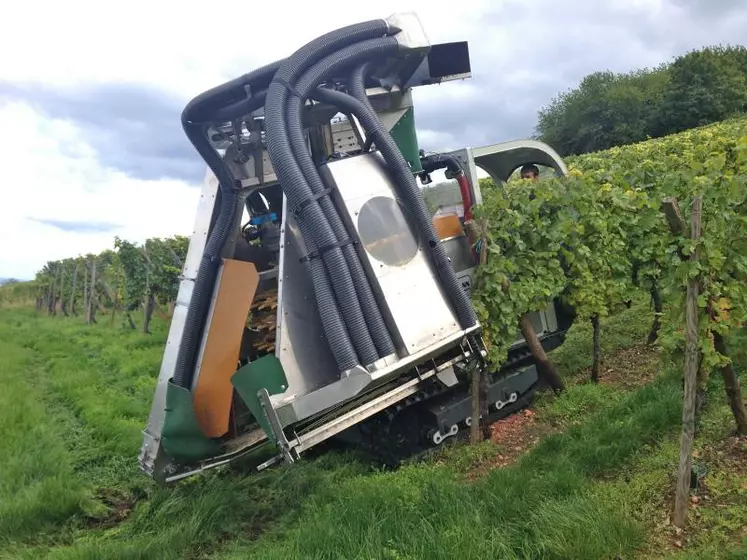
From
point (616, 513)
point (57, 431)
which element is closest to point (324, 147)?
point (616, 513)

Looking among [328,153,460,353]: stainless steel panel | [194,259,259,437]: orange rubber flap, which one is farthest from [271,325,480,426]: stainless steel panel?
[194,259,259,437]: orange rubber flap

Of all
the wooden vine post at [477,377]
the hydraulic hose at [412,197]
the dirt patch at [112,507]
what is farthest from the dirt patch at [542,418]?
the dirt patch at [112,507]

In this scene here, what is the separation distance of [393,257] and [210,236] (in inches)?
68.5

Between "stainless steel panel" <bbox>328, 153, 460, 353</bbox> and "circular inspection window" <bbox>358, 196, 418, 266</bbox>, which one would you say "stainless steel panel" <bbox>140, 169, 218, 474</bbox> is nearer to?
"stainless steel panel" <bbox>328, 153, 460, 353</bbox>

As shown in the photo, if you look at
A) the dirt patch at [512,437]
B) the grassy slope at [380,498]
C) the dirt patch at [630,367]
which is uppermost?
the grassy slope at [380,498]

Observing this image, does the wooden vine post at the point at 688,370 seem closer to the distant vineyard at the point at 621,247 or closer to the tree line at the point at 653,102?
the distant vineyard at the point at 621,247

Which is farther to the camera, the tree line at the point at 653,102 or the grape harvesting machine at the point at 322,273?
the tree line at the point at 653,102

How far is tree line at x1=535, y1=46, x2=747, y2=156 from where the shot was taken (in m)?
40.7

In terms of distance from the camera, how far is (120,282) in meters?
19.6

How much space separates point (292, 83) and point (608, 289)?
4.35 meters

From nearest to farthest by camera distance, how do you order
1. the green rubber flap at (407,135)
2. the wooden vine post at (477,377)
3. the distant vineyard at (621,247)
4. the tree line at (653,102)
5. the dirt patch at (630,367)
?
the distant vineyard at (621,247)
the green rubber flap at (407,135)
the wooden vine post at (477,377)
the dirt patch at (630,367)
the tree line at (653,102)

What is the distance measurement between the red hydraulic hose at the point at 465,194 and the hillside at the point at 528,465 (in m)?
0.19

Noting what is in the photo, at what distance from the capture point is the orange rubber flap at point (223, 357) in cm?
442

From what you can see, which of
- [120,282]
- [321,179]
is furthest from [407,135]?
[120,282]
